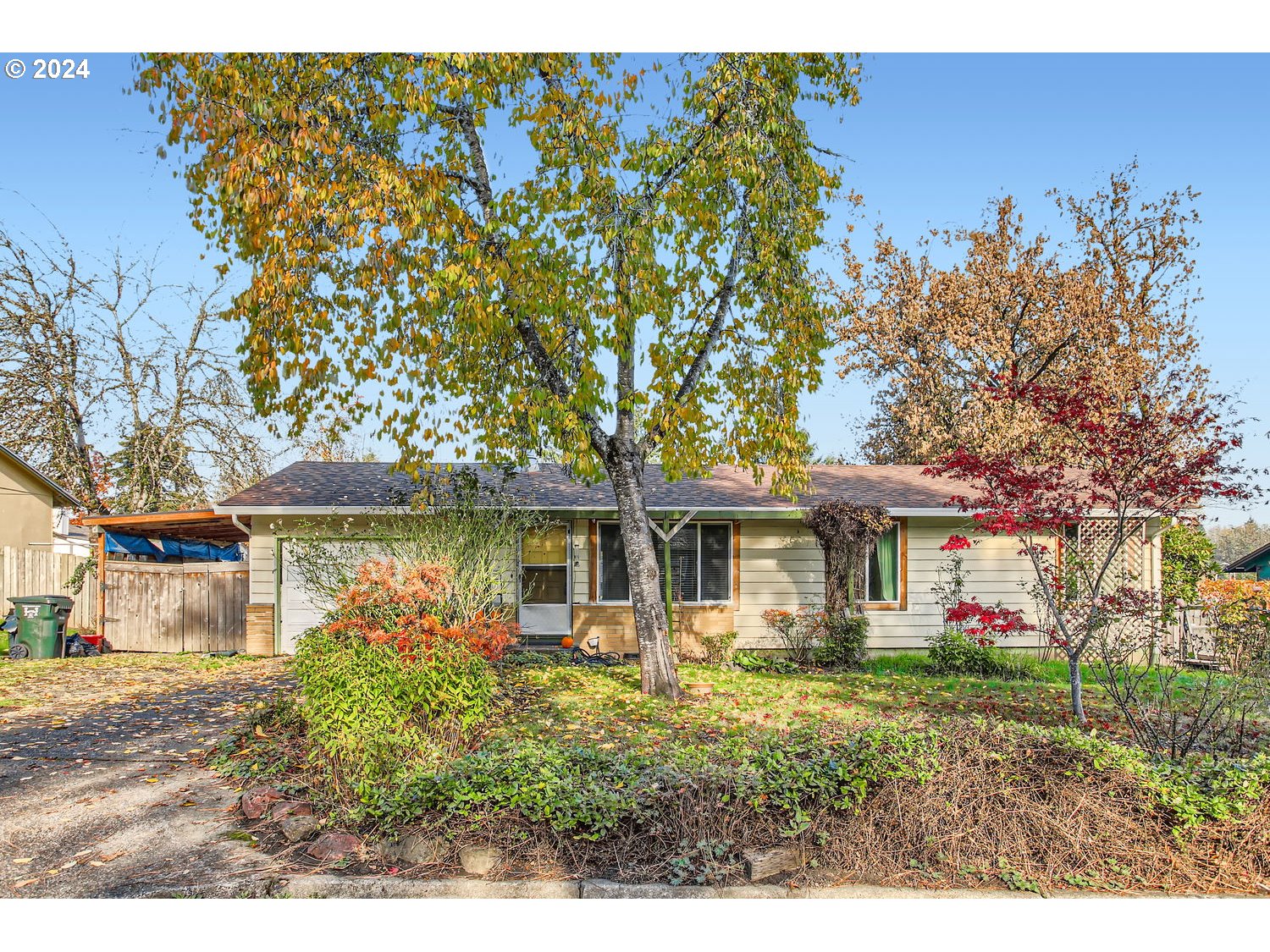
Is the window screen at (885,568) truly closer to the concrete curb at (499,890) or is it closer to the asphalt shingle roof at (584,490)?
the asphalt shingle roof at (584,490)

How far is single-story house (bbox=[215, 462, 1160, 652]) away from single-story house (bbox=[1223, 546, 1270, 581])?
797cm

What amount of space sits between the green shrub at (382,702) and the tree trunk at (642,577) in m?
2.79

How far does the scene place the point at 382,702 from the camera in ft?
17.4

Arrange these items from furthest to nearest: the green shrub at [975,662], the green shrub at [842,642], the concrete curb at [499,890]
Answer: the green shrub at [842,642] < the green shrub at [975,662] < the concrete curb at [499,890]

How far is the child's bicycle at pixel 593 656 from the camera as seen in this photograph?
35.9 ft

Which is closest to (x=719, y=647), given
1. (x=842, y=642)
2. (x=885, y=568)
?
(x=842, y=642)

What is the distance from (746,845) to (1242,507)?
5.69m

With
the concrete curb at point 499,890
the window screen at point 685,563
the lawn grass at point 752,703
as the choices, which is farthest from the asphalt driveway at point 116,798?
the window screen at point 685,563

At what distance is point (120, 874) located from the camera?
4.21 meters

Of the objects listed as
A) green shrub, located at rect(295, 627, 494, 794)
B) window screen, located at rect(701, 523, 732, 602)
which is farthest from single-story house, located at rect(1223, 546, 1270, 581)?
green shrub, located at rect(295, 627, 494, 794)

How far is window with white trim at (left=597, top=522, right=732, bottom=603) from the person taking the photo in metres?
12.8

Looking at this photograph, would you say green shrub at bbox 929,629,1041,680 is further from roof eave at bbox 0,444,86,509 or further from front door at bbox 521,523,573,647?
roof eave at bbox 0,444,86,509

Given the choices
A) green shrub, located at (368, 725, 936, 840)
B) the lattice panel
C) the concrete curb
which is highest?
the lattice panel

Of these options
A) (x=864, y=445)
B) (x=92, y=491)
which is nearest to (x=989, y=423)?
(x=864, y=445)
